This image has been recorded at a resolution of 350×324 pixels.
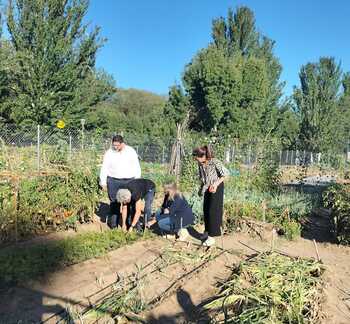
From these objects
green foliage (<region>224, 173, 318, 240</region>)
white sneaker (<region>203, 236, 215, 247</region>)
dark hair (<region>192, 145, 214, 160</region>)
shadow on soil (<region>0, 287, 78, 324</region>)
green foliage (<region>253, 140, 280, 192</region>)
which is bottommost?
shadow on soil (<region>0, 287, 78, 324</region>)

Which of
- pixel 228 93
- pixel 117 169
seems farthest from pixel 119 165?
pixel 228 93

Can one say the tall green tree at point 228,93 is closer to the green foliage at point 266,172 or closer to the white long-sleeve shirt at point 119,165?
the green foliage at point 266,172

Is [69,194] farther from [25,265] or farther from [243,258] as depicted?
[243,258]

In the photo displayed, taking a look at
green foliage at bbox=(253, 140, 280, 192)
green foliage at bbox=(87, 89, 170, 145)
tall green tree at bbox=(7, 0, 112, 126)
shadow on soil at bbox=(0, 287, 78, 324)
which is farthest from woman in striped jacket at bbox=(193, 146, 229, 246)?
tall green tree at bbox=(7, 0, 112, 126)

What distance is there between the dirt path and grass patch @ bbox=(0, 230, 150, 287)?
12 cm

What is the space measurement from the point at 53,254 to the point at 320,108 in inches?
1157

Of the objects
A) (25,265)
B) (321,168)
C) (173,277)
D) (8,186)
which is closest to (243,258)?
(173,277)

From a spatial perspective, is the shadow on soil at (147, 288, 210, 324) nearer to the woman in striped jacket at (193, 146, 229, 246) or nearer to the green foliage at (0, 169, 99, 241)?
the woman in striped jacket at (193, 146, 229, 246)

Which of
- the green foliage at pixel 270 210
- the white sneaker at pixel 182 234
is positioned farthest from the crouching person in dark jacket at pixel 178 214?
the green foliage at pixel 270 210

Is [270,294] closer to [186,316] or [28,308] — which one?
[186,316]

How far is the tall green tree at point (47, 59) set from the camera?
19391 mm

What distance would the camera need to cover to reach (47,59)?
19859 millimetres

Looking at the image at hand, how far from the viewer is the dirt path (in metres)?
3.09

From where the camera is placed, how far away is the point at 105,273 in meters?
3.92
